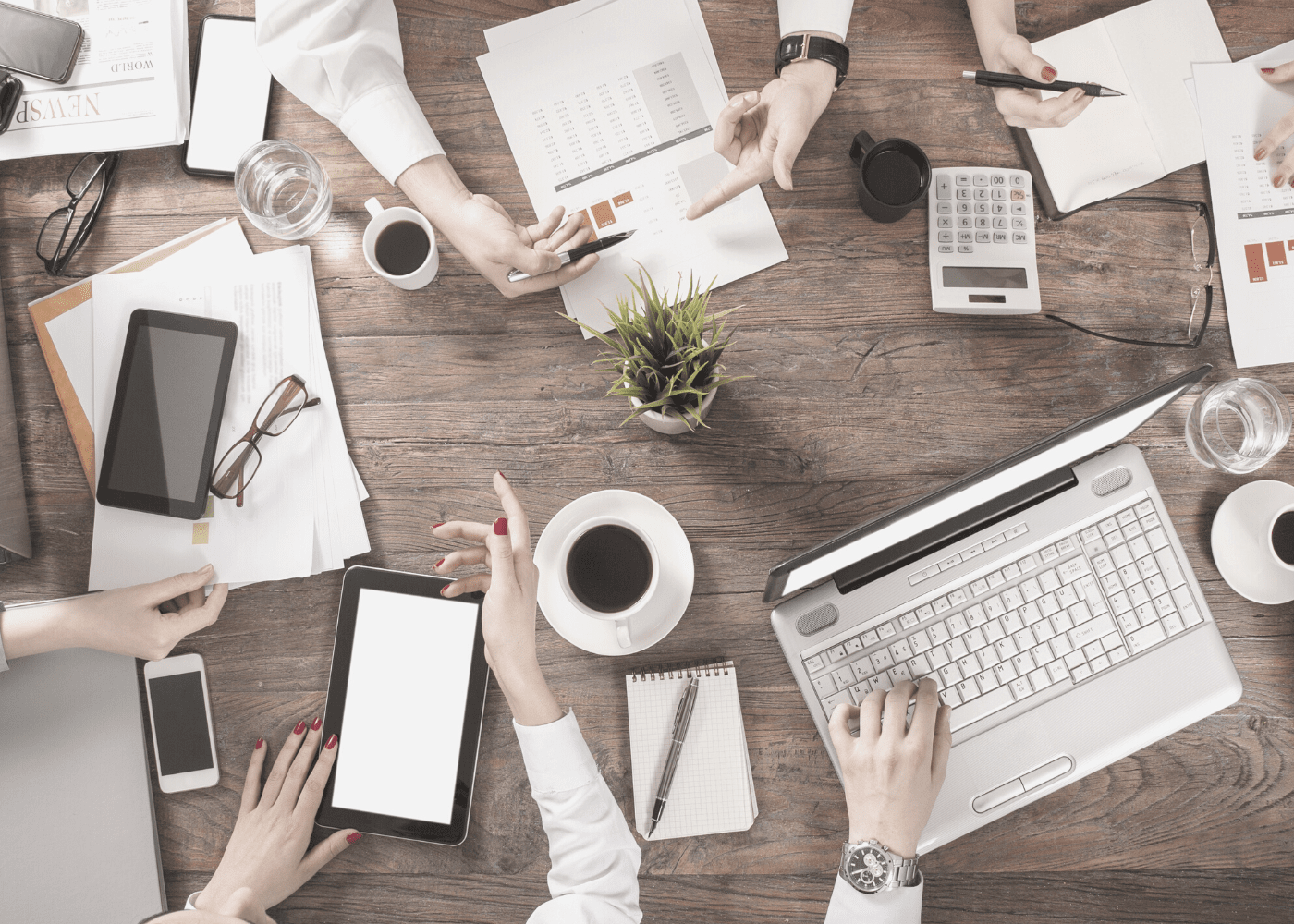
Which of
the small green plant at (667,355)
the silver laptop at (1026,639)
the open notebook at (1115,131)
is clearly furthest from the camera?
the open notebook at (1115,131)

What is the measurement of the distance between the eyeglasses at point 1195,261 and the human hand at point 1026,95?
0.13 metres

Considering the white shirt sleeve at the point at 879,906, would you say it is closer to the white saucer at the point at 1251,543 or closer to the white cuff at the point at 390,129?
the white saucer at the point at 1251,543

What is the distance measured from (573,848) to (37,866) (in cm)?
71

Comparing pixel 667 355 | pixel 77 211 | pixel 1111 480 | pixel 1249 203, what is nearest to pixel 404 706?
pixel 667 355

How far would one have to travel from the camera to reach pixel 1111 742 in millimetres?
942

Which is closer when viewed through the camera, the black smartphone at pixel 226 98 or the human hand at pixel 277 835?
the human hand at pixel 277 835

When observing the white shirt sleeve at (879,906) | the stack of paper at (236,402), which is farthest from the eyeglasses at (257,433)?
the white shirt sleeve at (879,906)

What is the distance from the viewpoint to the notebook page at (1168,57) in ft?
3.43

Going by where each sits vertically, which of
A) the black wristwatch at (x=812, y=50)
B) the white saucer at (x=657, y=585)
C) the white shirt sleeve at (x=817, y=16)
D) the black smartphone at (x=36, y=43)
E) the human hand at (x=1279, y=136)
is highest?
the black smartphone at (x=36, y=43)

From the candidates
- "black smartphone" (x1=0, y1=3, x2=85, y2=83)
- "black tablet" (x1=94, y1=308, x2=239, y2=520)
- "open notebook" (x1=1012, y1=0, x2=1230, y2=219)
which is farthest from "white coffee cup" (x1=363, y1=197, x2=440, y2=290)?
"open notebook" (x1=1012, y1=0, x2=1230, y2=219)

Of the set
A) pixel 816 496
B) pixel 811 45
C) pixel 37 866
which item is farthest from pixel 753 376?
pixel 37 866

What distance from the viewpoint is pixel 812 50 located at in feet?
3.26

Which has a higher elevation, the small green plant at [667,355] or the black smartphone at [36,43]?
the black smartphone at [36,43]

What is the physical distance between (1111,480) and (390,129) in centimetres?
103
